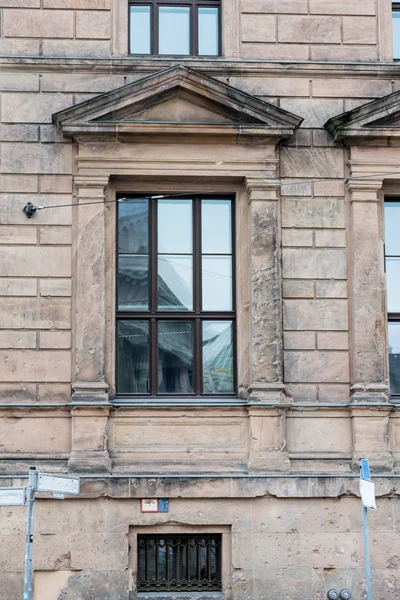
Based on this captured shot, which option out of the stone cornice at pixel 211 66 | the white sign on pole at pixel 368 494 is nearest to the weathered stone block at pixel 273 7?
the stone cornice at pixel 211 66

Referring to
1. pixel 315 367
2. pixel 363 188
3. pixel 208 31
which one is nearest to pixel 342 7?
pixel 208 31

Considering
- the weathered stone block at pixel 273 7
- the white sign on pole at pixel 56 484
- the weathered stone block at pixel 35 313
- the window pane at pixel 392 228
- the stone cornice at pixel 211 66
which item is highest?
the weathered stone block at pixel 273 7

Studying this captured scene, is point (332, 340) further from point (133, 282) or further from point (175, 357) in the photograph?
point (133, 282)

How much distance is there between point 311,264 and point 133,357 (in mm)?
2687

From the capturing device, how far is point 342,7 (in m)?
14.4

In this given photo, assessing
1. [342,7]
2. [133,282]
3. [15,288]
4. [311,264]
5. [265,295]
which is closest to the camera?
[15,288]

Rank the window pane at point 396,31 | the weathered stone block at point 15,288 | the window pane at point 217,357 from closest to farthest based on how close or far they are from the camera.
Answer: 1. the weathered stone block at point 15,288
2. the window pane at point 217,357
3. the window pane at point 396,31

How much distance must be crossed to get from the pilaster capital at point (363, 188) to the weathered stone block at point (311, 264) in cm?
87

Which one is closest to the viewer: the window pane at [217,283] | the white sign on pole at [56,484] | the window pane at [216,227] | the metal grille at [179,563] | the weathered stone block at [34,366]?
the white sign on pole at [56,484]

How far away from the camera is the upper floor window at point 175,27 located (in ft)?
47.4

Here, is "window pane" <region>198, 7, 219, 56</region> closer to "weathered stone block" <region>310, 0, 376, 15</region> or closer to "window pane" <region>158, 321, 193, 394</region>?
"weathered stone block" <region>310, 0, 376, 15</region>

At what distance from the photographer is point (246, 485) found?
13195 mm

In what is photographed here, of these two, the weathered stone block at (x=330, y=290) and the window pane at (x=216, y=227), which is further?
the window pane at (x=216, y=227)

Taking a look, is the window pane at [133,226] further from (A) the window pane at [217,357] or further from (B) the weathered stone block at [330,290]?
(B) the weathered stone block at [330,290]
